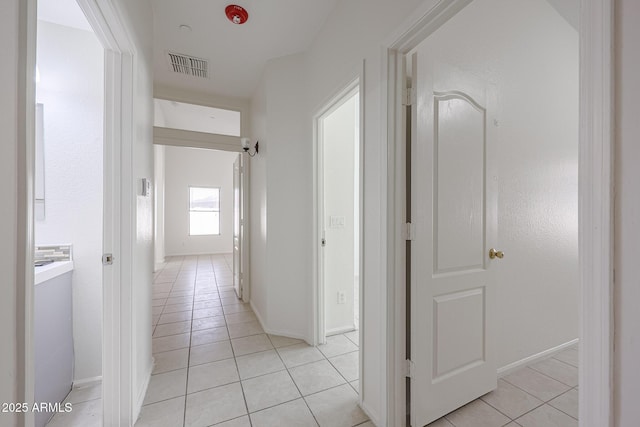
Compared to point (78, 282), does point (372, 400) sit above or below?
below

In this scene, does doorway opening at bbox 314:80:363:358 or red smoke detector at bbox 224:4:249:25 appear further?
doorway opening at bbox 314:80:363:358

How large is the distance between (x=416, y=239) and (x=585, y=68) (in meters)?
0.89

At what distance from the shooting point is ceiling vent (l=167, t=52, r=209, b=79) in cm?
261

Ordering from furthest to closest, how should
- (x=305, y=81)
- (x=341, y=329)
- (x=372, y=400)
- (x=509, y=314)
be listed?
(x=341, y=329) → (x=305, y=81) → (x=509, y=314) → (x=372, y=400)

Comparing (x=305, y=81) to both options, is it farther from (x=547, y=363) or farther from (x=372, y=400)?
(x=547, y=363)

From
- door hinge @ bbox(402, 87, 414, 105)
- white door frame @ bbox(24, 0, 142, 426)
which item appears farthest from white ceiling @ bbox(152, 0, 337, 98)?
door hinge @ bbox(402, 87, 414, 105)

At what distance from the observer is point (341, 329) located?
267cm

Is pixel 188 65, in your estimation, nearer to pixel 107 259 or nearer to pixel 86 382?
pixel 107 259

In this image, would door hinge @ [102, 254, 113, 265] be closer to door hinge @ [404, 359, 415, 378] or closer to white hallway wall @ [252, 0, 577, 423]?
→ white hallway wall @ [252, 0, 577, 423]

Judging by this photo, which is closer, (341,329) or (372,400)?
(372,400)

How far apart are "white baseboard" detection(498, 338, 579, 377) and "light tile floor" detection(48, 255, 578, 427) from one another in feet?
0.11

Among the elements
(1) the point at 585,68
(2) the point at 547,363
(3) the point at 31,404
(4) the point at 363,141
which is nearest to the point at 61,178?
(3) the point at 31,404

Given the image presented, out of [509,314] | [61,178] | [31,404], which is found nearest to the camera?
[31,404]

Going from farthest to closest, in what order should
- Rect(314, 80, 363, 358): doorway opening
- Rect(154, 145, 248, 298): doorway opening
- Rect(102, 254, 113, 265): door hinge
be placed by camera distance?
Rect(154, 145, 248, 298): doorway opening
Rect(314, 80, 363, 358): doorway opening
Rect(102, 254, 113, 265): door hinge
